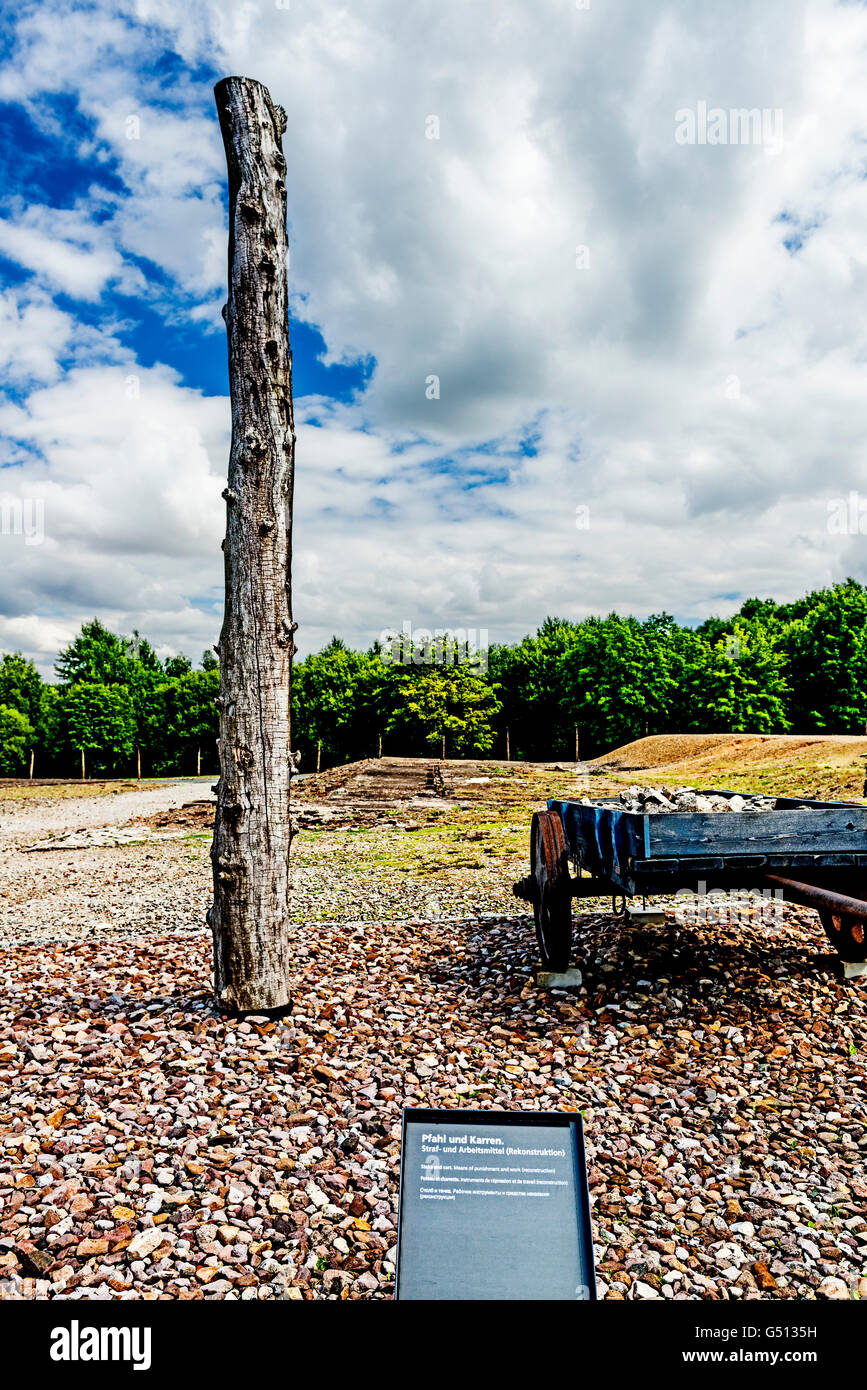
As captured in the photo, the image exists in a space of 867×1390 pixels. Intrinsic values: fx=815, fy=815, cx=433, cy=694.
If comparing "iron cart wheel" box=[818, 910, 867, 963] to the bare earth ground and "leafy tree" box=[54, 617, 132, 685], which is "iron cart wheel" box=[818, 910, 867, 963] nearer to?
the bare earth ground

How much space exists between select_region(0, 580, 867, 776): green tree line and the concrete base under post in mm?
40234

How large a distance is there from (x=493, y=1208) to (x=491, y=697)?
46.2 metres

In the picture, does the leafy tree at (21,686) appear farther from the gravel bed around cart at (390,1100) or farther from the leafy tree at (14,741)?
the gravel bed around cart at (390,1100)

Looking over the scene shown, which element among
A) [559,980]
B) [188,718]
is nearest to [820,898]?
[559,980]

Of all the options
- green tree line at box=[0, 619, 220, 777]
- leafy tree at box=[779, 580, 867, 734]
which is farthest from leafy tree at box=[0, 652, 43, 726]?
leafy tree at box=[779, 580, 867, 734]

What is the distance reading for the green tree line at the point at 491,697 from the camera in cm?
4525

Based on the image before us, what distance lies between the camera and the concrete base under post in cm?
586

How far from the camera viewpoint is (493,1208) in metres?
2.59

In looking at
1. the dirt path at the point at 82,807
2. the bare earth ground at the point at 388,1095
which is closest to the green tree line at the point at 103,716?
the dirt path at the point at 82,807

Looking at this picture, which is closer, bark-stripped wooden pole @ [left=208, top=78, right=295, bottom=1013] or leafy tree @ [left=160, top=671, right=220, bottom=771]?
bark-stripped wooden pole @ [left=208, top=78, right=295, bottom=1013]

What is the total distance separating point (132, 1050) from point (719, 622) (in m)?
59.1

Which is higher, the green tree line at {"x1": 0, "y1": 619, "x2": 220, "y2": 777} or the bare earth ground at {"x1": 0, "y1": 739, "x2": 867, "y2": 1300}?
the green tree line at {"x1": 0, "y1": 619, "x2": 220, "y2": 777}

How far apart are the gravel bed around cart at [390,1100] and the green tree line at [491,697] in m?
39.9
